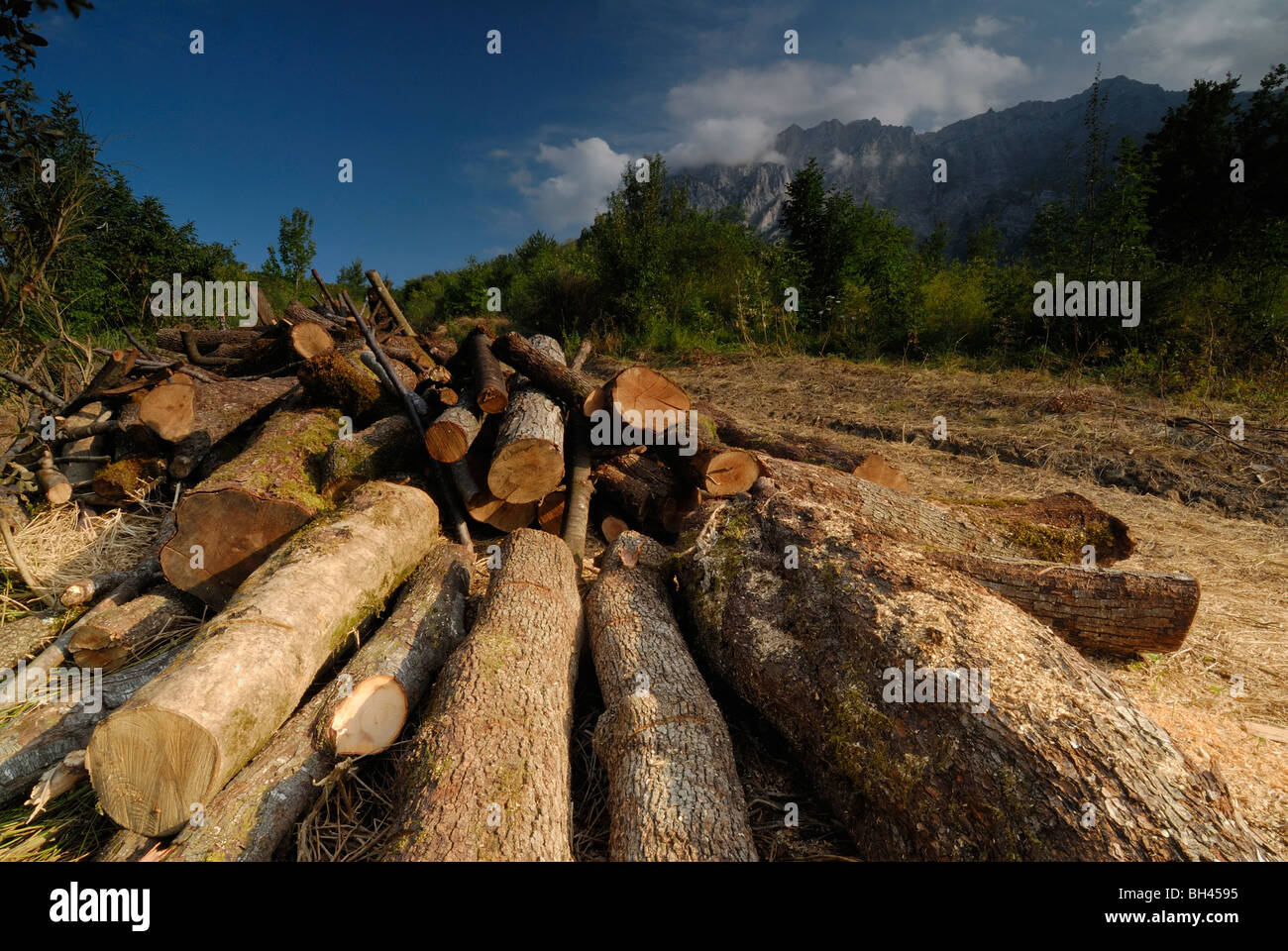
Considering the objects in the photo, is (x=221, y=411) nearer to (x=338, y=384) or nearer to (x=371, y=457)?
(x=338, y=384)

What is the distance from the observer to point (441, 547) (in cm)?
394

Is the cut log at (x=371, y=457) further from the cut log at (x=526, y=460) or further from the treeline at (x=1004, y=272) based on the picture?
the treeline at (x=1004, y=272)

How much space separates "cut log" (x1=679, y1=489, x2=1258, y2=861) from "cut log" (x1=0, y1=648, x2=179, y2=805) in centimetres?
316

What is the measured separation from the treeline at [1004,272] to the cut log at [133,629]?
1244 centimetres

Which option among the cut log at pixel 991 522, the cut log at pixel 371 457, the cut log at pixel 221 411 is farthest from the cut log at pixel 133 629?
the cut log at pixel 991 522

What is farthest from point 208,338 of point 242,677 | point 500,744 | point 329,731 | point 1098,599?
point 1098,599

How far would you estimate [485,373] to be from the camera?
496cm

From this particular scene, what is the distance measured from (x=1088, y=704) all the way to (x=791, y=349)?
12.3 meters

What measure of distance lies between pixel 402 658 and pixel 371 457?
76.8 inches

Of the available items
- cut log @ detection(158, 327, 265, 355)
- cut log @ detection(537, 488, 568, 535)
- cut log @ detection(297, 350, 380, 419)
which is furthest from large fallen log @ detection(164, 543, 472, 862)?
cut log @ detection(158, 327, 265, 355)

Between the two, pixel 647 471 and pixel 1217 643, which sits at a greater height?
pixel 647 471

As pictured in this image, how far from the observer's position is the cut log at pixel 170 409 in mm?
4480
